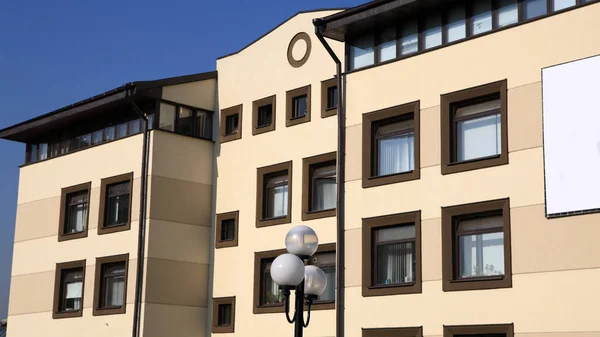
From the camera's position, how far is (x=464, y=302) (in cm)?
2111

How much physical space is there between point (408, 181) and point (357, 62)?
144 inches

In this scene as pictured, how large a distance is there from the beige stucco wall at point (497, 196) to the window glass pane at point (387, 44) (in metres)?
0.36

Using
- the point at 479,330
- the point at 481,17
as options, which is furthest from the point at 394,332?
the point at 481,17

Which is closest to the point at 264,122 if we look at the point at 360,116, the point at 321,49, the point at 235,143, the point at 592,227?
the point at 235,143

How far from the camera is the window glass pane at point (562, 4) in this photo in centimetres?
2045

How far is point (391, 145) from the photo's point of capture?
77.8 ft

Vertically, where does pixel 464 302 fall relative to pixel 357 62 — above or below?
below

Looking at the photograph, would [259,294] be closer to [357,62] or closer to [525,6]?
[357,62]

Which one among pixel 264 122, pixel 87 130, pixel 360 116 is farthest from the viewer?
pixel 87 130

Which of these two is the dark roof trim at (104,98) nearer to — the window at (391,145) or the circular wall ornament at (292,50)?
the circular wall ornament at (292,50)

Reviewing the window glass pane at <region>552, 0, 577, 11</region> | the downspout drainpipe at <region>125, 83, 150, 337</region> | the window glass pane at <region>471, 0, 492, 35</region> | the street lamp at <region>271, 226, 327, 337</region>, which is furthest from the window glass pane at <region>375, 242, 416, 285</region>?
the street lamp at <region>271, 226, 327, 337</region>


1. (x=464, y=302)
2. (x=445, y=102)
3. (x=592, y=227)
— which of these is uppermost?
(x=445, y=102)

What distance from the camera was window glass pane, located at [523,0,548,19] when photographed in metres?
21.0

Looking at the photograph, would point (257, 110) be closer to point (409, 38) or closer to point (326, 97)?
point (326, 97)
